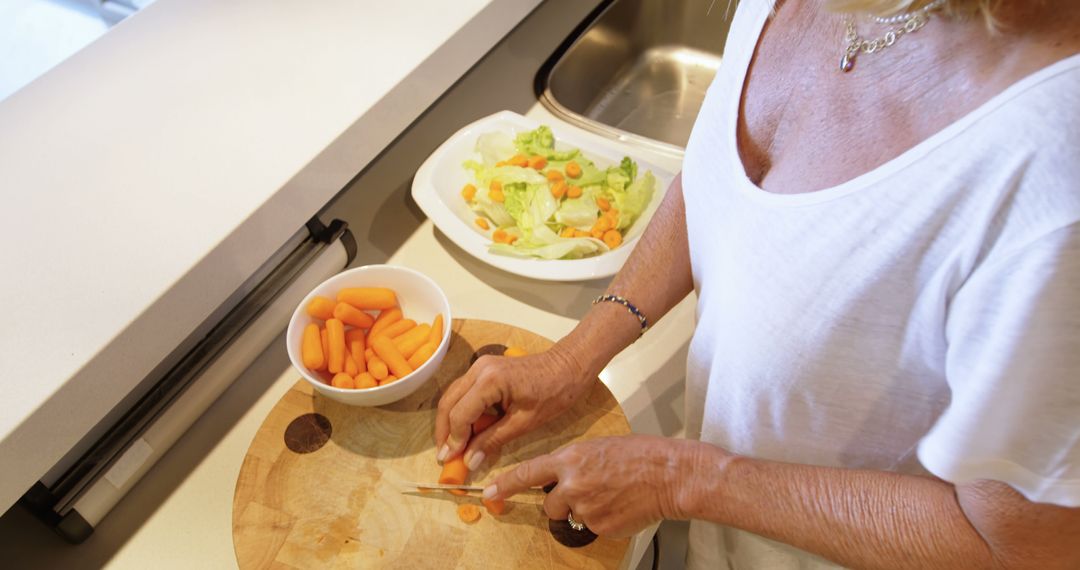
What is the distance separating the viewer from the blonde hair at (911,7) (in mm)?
524

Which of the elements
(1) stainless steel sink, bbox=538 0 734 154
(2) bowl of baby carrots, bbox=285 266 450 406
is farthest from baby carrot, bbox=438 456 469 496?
(1) stainless steel sink, bbox=538 0 734 154

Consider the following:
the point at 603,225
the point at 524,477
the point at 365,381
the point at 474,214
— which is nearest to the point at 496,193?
the point at 474,214

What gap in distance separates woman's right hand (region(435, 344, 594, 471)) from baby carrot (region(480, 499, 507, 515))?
0.17 ft

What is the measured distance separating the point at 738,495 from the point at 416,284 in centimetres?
48

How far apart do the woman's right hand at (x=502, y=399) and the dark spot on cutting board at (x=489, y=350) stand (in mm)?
74

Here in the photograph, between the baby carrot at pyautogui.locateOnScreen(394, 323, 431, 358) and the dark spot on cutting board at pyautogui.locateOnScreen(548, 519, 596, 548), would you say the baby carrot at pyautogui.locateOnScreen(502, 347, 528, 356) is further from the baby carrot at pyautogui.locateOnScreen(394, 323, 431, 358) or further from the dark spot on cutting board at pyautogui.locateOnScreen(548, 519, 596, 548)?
the dark spot on cutting board at pyautogui.locateOnScreen(548, 519, 596, 548)

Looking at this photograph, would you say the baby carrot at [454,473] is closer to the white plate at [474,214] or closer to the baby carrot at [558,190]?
the white plate at [474,214]

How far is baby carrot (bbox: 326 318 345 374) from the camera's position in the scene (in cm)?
92

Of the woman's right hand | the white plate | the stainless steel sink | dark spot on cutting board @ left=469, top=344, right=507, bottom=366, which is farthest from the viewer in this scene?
the stainless steel sink

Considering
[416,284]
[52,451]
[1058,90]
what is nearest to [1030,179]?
[1058,90]

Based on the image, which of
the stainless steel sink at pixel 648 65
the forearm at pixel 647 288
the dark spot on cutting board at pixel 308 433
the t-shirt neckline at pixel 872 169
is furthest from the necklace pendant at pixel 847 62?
the stainless steel sink at pixel 648 65

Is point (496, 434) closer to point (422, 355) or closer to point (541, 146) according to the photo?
point (422, 355)

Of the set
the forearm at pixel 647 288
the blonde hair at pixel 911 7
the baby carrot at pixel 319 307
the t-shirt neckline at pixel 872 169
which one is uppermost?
the blonde hair at pixel 911 7

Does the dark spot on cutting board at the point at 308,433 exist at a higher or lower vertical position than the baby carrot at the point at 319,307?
lower
